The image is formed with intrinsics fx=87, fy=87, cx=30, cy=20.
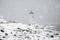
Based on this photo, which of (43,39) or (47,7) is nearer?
(43,39)

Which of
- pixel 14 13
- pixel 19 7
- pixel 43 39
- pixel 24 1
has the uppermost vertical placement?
pixel 24 1

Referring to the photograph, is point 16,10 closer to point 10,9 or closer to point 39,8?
point 10,9

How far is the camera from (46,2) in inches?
646

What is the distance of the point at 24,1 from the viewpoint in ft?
56.1

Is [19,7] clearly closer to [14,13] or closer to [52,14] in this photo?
[14,13]

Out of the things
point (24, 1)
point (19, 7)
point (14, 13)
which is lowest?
point (14, 13)

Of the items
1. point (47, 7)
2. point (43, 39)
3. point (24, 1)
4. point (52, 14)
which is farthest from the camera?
point (24, 1)

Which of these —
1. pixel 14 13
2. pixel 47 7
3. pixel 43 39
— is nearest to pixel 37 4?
pixel 47 7

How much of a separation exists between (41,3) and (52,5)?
6.71ft

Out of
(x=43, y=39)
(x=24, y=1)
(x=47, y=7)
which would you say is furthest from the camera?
(x=24, y=1)

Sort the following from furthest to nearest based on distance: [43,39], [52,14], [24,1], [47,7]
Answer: [24,1] → [47,7] → [52,14] → [43,39]

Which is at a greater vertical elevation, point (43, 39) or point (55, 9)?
point (55, 9)

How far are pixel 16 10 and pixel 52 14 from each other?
668cm

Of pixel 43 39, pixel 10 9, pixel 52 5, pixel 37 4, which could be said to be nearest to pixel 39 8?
pixel 37 4
